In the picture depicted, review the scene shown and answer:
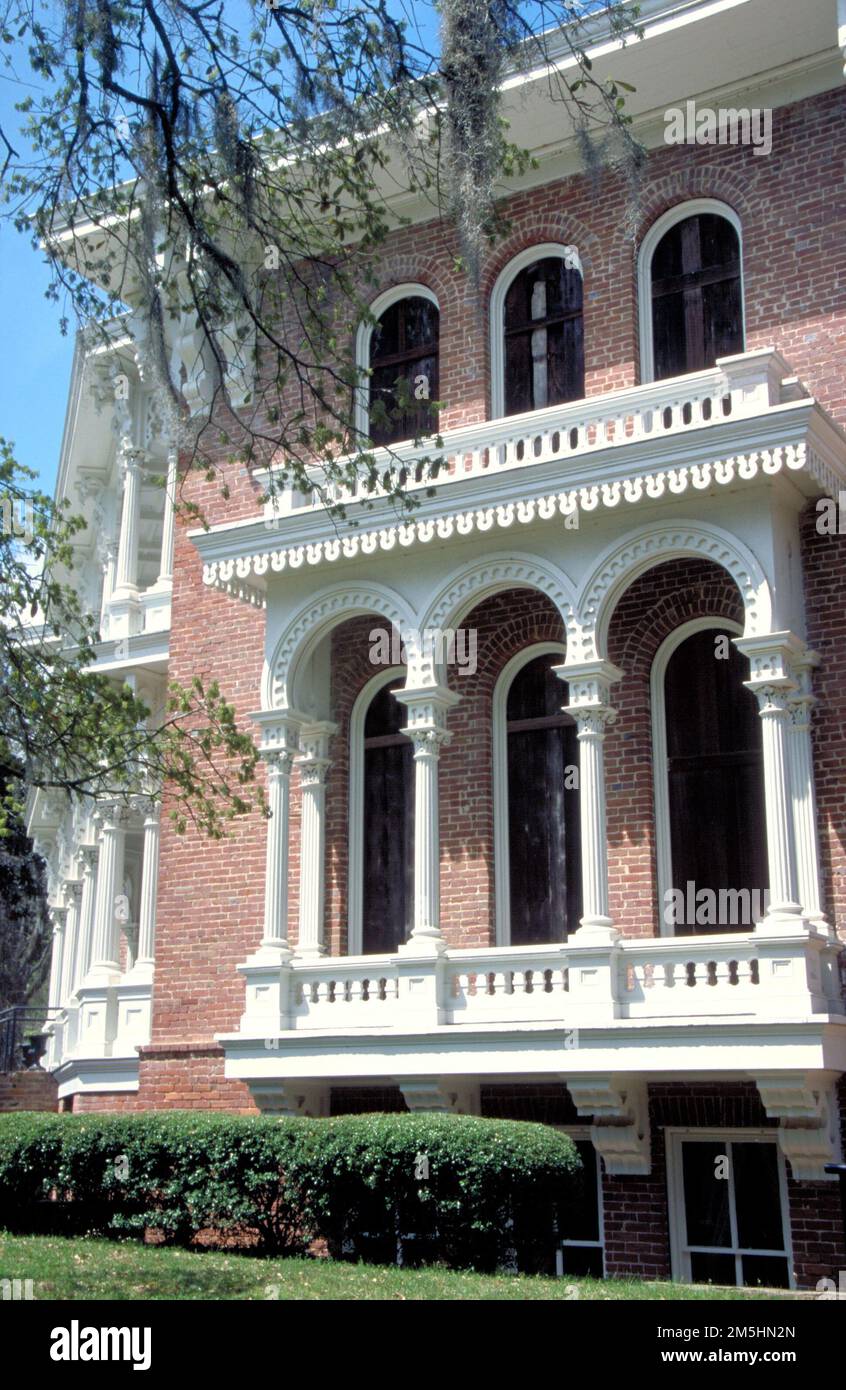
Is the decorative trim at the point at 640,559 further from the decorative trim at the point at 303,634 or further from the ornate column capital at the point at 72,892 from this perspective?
the ornate column capital at the point at 72,892

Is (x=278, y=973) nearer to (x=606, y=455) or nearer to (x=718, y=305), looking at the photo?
(x=606, y=455)

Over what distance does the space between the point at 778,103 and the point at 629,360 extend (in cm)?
287

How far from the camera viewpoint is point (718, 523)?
14.3 meters

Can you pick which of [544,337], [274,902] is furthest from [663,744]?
[544,337]

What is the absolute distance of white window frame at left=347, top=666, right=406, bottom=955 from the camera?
56.1 feet

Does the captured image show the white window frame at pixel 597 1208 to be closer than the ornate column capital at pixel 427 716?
Yes

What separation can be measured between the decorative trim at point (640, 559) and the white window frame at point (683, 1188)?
4375 mm

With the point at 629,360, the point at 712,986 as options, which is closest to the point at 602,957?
the point at 712,986

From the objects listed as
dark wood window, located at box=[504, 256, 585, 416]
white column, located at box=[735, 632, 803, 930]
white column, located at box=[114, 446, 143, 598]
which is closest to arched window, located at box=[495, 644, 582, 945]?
white column, located at box=[735, 632, 803, 930]

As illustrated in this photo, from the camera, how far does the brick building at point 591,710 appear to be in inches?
542

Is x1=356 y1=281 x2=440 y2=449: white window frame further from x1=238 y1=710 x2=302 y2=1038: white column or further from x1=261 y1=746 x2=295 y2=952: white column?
x1=261 y1=746 x2=295 y2=952: white column

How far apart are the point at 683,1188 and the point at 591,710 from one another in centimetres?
436

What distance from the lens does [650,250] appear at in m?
16.8

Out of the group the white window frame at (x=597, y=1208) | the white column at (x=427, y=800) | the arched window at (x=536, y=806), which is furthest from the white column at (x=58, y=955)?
the white window frame at (x=597, y=1208)
